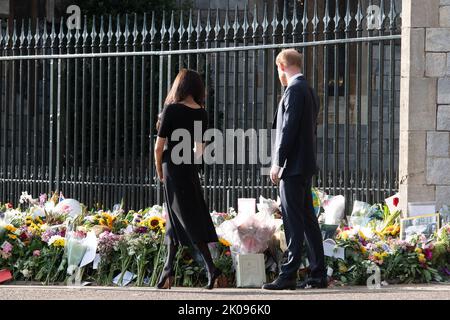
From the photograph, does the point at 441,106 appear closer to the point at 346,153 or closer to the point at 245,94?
the point at 346,153

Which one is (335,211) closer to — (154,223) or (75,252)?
(154,223)

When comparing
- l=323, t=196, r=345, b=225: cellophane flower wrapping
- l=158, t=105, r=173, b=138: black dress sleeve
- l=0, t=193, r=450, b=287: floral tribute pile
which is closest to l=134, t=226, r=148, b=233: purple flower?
l=0, t=193, r=450, b=287: floral tribute pile

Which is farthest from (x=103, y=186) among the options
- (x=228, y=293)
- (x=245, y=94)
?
(x=228, y=293)

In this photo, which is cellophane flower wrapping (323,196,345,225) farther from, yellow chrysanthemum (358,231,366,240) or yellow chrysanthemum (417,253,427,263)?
yellow chrysanthemum (417,253,427,263)

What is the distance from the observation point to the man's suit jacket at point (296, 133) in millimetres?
8500

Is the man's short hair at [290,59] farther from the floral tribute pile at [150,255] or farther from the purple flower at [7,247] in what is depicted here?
the purple flower at [7,247]

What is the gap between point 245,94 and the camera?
11797 millimetres

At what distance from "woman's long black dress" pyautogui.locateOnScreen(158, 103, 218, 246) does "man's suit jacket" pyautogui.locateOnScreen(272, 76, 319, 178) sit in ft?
2.00

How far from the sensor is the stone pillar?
10305 mm

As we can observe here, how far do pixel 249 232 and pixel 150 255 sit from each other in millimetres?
842

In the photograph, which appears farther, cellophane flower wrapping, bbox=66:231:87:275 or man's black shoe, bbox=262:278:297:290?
cellophane flower wrapping, bbox=66:231:87:275

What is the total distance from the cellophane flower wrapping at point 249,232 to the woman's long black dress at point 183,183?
430 millimetres

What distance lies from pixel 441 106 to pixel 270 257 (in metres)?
2.30

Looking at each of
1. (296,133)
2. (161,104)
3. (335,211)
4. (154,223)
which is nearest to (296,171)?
(296,133)
